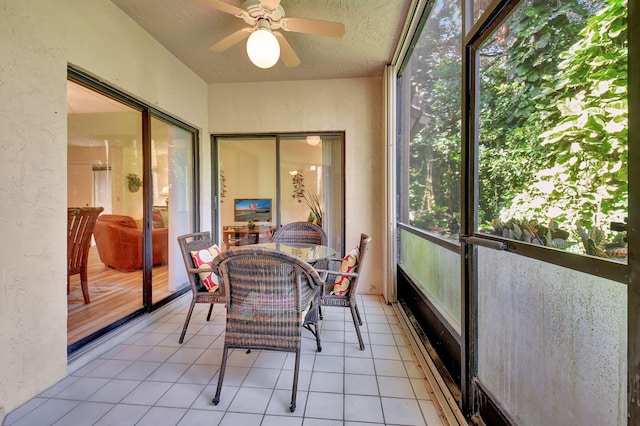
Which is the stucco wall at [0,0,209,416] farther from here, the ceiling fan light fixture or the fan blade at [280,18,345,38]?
the fan blade at [280,18,345,38]

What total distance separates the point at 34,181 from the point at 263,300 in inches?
61.8

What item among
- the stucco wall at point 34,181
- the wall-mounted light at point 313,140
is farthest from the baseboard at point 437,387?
the wall-mounted light at point 313,140

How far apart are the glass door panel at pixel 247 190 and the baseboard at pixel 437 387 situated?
7.99 ft

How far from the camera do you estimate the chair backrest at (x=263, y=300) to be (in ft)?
4.91

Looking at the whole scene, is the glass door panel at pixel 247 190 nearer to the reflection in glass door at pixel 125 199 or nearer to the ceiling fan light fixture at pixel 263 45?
the reflection in glass door at pixel 125 199

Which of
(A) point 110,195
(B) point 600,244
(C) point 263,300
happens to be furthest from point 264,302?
(A) point 110,195

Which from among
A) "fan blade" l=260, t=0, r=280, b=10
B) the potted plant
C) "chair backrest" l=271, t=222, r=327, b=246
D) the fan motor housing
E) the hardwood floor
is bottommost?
the hardwood floor

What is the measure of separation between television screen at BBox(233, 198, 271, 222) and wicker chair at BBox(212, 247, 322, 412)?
8.40 feet

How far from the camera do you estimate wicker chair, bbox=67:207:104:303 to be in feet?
8.48

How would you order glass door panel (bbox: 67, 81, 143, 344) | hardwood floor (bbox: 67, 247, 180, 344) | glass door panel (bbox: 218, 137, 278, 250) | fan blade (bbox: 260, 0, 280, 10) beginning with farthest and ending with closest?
glass door panel (bbox: 218, 137, 278, 250) → glass door panel (bbox: 67, 81, 143, 344) → hardwood floor (bbox: 67, 247, 180, 344) → fan blade (bbox: 260, 0, 280, 10)

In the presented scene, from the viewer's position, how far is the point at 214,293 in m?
2.30

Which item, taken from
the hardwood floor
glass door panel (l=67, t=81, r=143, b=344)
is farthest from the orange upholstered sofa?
the hardwood floor

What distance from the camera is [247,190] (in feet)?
14.1

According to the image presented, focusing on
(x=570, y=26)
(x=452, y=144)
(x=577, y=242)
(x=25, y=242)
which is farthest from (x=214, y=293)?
(x=570, y=26)
